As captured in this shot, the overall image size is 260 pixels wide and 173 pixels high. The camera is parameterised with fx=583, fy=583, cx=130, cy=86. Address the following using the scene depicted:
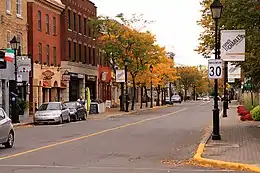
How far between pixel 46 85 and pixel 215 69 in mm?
32612

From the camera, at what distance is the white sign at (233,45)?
21109 mm

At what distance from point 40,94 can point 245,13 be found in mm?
33059

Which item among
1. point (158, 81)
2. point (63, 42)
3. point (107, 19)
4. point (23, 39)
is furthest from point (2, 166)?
point (158, 81)

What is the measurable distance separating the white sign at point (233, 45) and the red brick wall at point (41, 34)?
96.6ft

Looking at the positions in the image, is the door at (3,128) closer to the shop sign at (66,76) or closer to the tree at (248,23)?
the tree at (248,23)

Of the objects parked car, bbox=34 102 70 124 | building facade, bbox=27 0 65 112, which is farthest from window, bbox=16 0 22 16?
parked car, bbox=34 102 70 124

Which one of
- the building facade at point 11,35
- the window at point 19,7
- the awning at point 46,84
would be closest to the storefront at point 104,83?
the awning at point 46,84

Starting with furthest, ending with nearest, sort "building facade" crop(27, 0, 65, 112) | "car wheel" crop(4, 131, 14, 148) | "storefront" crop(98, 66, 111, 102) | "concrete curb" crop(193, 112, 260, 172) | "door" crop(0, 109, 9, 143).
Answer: "storefront" crop(98, 66, 111, 102)
"building facade" crop(27, 0, 65, 112)
"car wheel" crop(4, 131, 14, 148)
"door" crop(0, 109, 9, 143)
"concrete curb" crop(193, 112, 260, 172)

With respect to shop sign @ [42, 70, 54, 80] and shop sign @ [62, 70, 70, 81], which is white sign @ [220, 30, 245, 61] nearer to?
shop sign @ [42, 70, 54, 80]

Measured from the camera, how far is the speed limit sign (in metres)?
21.5

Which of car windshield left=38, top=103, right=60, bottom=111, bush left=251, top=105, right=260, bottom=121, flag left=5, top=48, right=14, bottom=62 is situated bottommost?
bush left=251, top=105, right=260, bottom=121

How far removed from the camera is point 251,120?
38188 millimetres

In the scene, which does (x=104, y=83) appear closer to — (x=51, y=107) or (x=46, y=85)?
(x=46, y=85)

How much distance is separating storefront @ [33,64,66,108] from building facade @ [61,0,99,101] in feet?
3.26
